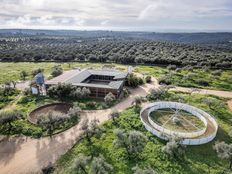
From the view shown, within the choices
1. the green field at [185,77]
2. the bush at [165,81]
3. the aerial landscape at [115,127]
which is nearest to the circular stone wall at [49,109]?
the aerial landscape at [115,127]

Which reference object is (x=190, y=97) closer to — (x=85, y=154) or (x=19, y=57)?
(x=85, y=154)

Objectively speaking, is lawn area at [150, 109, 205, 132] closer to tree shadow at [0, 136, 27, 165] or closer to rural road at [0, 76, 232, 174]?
rural road at [0, 76, 232, 174]

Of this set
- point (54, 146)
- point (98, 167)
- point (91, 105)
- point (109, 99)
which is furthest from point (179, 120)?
point (54, 146)

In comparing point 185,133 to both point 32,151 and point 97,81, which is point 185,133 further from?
point 97,81

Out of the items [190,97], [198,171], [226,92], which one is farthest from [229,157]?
[226,92]

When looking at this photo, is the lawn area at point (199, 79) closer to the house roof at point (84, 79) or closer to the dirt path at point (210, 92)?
the dirt path at point (210, 92)
